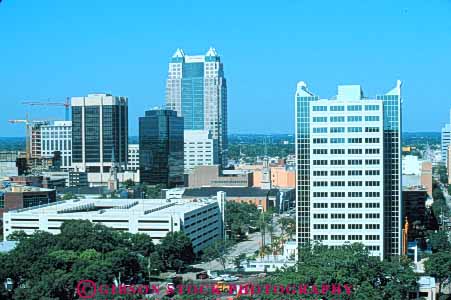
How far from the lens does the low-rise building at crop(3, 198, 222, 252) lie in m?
13.5

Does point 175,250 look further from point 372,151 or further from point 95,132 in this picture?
point 95,132

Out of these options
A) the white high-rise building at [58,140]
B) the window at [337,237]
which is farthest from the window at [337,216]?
the white high-rise building at [58,140]

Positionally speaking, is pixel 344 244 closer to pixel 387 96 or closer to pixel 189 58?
pixel 387 96

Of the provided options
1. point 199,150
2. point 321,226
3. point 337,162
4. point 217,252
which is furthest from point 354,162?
point 199,150

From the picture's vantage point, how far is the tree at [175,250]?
40.3ft

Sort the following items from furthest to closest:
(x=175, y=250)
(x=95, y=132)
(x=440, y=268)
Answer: (x=95, y=132) < (x=175, y=250) < (x=440, y=268)

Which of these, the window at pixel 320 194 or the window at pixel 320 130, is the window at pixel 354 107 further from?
the window at pixel 320 194

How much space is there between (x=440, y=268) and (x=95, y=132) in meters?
19.0

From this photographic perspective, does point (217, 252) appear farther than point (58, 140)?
No

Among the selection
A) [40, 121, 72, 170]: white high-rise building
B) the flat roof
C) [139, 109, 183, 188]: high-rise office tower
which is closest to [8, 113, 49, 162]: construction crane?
[40, 121, 72, 170]: white high-rise building

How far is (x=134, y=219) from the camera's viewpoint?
13586mm

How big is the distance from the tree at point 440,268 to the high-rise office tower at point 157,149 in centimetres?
1639

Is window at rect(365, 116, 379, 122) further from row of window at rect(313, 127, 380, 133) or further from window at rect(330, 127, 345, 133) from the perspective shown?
window at rect(330, 127, 345, 133)

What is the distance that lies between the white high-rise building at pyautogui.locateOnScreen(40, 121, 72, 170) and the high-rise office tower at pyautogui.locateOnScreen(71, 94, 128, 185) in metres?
2.42
